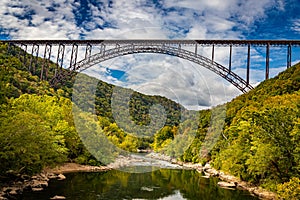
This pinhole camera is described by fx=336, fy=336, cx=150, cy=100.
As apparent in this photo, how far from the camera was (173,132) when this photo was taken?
60.0 m

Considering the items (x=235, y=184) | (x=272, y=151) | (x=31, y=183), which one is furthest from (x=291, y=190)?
(x=31, y=183)

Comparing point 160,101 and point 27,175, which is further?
point 160,101

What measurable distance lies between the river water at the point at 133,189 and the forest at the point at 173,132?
1.85m

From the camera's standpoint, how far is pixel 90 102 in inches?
1839

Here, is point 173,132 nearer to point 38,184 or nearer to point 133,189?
point 133,189

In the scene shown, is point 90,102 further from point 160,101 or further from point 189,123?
point 189,123

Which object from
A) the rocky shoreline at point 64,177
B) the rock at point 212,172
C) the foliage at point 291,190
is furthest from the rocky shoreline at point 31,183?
the rock at point 212,172

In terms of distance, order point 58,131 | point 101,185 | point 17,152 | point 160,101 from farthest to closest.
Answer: point 160,101 < point 58,131 < point 101,185 < point 17,152

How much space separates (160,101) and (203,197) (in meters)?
23.1

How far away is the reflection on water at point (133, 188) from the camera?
20188 mm

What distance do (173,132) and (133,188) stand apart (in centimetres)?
3672

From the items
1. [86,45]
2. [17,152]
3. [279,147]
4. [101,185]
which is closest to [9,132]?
[17,152]

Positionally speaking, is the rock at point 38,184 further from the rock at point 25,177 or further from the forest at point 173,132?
the forest at point 173,132

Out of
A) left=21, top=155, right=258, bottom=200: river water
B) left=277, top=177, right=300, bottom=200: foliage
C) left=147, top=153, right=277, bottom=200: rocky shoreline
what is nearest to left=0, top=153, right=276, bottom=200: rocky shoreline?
left=147, top=153, right=277, bottom=200: rocky shoreline
